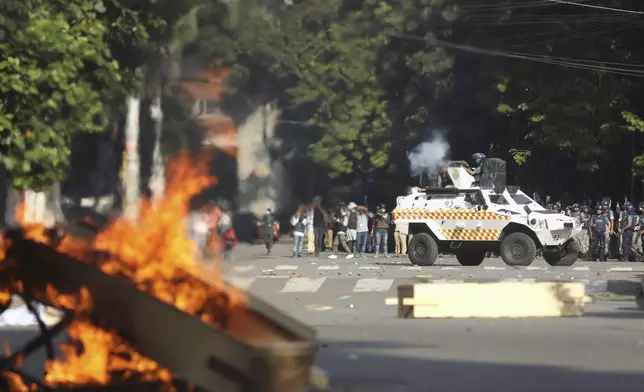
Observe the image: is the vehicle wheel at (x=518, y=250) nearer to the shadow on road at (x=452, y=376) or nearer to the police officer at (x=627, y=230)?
the police officer at (x=627, y=230)

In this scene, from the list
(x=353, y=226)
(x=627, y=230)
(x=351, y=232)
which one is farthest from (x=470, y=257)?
(x=351, y=232)

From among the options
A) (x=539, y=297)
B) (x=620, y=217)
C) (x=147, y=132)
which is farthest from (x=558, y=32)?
(x=147, y=132)

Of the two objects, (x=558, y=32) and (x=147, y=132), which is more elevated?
(x=558, y=32)

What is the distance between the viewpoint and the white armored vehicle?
121ft

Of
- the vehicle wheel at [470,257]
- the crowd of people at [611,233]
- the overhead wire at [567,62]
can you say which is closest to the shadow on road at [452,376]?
the vehicle wheel at [470,257]

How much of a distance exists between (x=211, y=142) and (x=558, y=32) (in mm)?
43003

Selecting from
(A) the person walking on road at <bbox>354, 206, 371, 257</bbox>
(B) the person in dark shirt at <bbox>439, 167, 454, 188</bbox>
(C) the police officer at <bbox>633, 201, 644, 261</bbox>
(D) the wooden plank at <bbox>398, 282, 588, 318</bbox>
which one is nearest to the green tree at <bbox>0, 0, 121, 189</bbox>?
(D) the wooden plank at <bbox>398, 282, 588, 318</bbox>

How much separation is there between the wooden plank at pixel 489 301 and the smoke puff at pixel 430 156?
21.4m

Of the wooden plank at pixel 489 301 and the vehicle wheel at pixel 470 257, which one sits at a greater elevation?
the wooden plank at pixel 489 301

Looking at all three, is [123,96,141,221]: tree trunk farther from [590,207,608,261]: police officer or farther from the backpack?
the backpack

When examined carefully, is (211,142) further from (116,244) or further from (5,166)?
(5,166)

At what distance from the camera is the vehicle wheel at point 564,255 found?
37688 mm

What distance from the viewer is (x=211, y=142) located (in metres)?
10.8

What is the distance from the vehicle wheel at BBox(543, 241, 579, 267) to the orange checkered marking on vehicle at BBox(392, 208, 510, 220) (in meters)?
1.51
